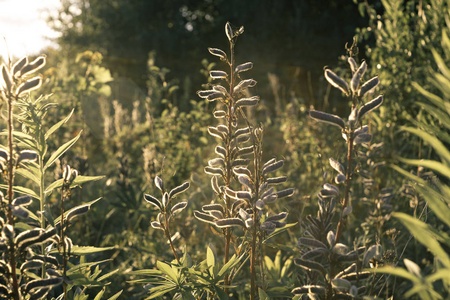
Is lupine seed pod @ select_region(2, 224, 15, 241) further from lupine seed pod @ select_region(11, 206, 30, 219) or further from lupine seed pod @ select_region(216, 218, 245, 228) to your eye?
lupine seed pod @ select_region(216, 218, 245, 228)

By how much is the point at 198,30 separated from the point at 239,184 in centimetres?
1208

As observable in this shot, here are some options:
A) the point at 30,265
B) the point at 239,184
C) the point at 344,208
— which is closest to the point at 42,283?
the point at 30,265

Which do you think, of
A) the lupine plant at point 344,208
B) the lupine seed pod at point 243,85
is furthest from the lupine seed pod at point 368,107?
the lupine seed pod at point 243,85

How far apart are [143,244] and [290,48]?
12016 millimetres

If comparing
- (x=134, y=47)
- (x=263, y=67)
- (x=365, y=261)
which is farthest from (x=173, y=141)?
(x=134, y=47)

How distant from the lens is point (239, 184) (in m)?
4.01

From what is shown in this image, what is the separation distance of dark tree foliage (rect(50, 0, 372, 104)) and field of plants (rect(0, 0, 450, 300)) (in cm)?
451

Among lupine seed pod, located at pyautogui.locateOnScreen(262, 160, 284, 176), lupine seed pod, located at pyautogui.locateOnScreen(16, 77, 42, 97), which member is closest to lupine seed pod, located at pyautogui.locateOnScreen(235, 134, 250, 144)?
lupine seed pod, located at pyautogui.locateOnScreen(262, 160, 284, 176)

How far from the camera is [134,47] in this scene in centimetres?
1546

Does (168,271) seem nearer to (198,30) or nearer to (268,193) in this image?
(268,193)

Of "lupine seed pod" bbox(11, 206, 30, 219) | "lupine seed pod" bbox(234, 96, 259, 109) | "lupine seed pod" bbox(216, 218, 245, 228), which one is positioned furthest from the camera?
"lupine seed pod" bbox(234, 96, 259, 109)

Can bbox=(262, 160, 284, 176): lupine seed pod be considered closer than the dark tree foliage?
Yes

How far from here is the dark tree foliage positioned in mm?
13820

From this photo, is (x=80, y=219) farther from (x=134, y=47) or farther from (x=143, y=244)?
(x=134, y=47)
